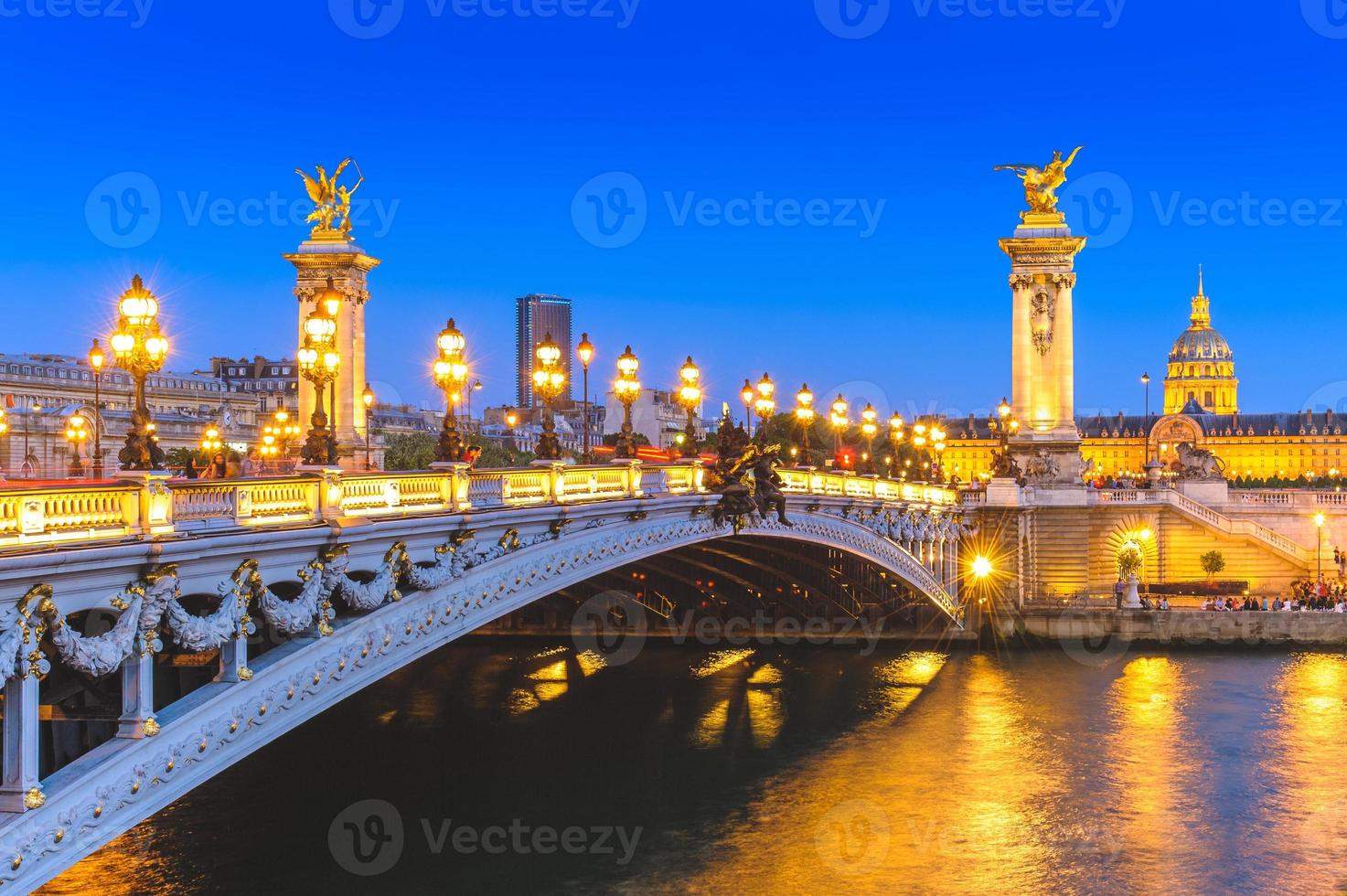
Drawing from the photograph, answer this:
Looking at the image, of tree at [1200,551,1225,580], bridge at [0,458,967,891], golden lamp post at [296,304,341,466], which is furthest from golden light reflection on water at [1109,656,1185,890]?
golden lamp post at [296,304,341,466]

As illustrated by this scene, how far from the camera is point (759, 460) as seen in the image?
35719mm

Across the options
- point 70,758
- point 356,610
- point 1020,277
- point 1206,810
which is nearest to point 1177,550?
point 1020,277

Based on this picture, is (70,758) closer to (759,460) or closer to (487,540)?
(487,540)

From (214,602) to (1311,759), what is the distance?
92.3 feet

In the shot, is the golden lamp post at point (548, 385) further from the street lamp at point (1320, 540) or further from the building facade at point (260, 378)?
the building facade at point (260, 378)

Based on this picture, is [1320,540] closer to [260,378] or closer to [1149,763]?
[1149,763]

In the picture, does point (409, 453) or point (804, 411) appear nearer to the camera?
point (804, 411)

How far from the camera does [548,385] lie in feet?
95.5

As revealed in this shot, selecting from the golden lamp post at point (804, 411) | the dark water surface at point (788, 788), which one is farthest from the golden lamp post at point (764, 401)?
the dark water surface at point (788, 788)

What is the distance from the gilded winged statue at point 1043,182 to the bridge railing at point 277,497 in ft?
138

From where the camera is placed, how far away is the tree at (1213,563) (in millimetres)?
66625

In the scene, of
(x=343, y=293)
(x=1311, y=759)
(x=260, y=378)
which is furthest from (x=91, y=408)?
(x=260, y=378)

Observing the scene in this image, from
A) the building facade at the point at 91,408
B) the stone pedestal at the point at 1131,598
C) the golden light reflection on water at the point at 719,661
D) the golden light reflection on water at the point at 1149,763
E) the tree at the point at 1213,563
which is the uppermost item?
the building facade at the point at 91,408

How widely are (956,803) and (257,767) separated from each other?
15542 mm
